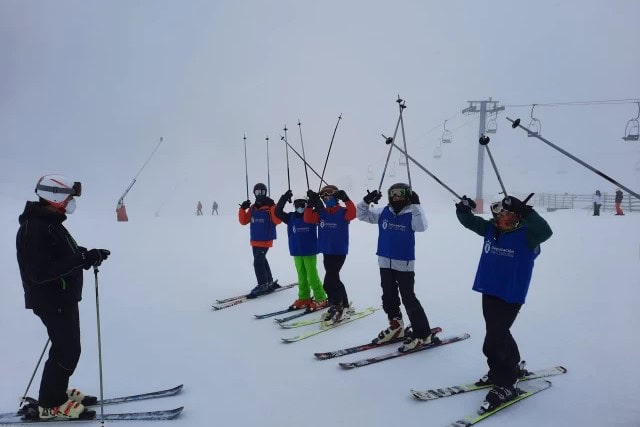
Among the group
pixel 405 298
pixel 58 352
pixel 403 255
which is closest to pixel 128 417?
pixel 58 352

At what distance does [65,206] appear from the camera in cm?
308

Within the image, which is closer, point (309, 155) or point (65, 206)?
point (65, 206)

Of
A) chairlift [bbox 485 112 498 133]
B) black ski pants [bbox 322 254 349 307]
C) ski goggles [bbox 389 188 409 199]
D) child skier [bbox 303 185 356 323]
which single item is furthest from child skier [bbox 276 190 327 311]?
chairlift [bbox 485 112 498 133]

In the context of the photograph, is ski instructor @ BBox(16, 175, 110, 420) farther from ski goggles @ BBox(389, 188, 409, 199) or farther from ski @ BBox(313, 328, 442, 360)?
ski goggles @ BBox(389, 188, 409, 199)

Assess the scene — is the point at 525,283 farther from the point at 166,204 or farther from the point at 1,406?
the point at 166,204

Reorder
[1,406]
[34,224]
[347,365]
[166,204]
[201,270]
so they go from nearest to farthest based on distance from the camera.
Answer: [34,224] → [1,406] → [347,365] → [201,270] → [166,204]

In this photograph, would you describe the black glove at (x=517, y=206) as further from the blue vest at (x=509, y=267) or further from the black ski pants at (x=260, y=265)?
the black ski pants at (x=260, y=265)

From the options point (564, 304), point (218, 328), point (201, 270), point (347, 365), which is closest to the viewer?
point (347, 365)

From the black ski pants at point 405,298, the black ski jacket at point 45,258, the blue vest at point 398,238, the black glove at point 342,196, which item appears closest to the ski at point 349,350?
the black ski pants at point 405,298

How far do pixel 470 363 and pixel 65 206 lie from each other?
3827 millimetres

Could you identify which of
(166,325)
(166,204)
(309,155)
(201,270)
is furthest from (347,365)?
(309,155)

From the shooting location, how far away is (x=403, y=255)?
426 centimetres

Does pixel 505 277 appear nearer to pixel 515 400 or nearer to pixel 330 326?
pixel 515 400

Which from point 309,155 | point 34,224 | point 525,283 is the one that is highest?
point 309,155
